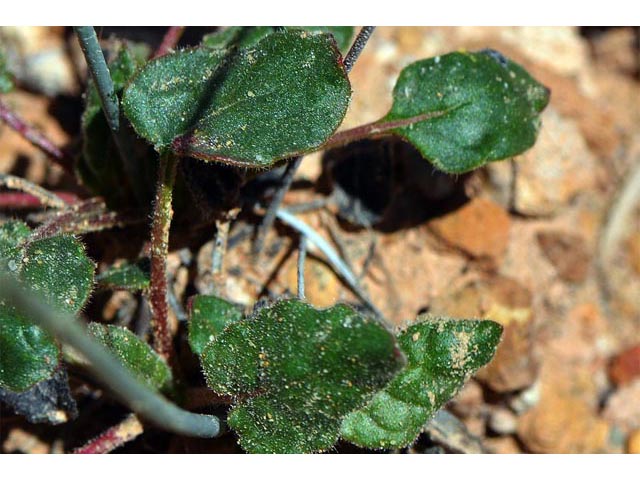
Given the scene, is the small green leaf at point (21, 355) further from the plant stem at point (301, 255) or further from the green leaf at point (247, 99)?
the plant stem at point (301, 255)

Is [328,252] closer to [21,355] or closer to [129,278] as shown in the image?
[129,278]

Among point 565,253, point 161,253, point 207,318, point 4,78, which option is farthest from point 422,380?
point 4,78

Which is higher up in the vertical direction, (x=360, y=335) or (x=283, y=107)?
(x=283, y=107)

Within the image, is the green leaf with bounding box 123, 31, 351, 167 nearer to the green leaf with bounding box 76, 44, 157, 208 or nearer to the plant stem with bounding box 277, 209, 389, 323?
the green leaf with bounding box 76, 44, 157, 208

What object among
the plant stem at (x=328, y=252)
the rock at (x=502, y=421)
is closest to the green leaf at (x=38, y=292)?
the plant stem at (x=328, y=252)

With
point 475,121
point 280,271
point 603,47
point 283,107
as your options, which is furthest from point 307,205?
point 603,47

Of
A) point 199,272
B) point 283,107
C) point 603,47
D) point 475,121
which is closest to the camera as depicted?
point 283,107

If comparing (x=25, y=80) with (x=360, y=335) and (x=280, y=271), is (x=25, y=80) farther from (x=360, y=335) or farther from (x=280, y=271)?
(x=360, y=335)
